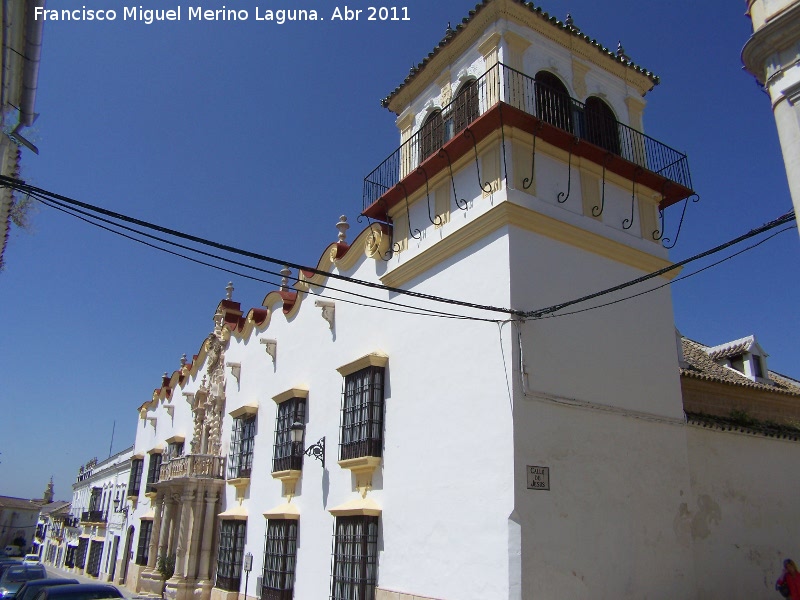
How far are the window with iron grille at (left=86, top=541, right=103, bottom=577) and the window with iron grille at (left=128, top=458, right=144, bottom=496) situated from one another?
6.46 m

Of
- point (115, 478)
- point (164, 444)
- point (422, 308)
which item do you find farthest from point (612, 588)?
point (115, 478)

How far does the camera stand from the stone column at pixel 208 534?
18250 millimetres

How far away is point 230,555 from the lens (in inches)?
679

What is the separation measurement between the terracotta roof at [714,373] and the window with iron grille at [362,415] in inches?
234

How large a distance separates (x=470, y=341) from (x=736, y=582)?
5.94m

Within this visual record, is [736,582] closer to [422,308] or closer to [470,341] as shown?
[470,341]

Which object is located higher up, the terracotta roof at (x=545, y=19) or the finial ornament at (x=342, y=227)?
the terracotta roof at (x=545, y=19)

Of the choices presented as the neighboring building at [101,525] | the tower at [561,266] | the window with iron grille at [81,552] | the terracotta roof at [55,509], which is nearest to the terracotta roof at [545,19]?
the tower at [561,266]

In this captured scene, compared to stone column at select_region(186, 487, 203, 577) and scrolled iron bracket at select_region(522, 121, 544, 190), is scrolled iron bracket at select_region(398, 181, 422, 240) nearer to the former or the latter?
scrolled iron bracket at select_region(522, 121, 544, 190)

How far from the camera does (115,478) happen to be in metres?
36.0

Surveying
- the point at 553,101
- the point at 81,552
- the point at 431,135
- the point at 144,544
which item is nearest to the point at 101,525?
the point at 81,552

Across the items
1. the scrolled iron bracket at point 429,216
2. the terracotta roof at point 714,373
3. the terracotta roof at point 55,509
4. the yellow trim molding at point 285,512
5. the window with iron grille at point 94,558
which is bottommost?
the window with iron grille at point 94,558

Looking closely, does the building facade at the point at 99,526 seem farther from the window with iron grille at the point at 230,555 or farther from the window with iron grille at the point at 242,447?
the window with iron grille at the point at 242,447

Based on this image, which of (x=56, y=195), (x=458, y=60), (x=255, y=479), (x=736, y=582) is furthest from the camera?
(x=255, y=479)
